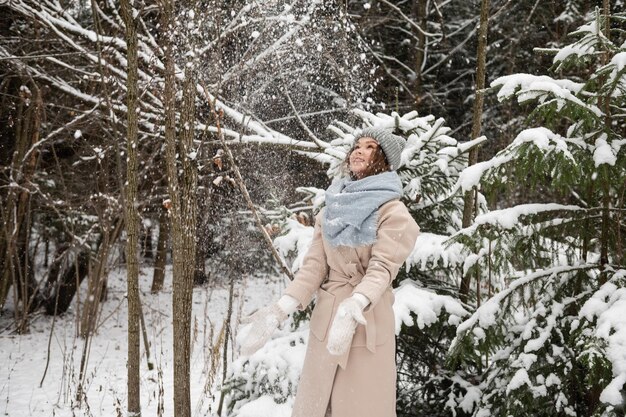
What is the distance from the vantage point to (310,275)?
270 centimetres

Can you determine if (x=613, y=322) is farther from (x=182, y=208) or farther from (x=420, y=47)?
(x=420, y=47)

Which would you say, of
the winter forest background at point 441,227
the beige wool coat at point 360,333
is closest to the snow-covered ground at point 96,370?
the winter forest background at point 441,227

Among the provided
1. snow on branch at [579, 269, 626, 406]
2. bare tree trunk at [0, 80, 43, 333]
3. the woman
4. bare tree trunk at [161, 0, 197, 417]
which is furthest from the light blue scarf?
bare tree trunk at [0, 80, 43, 333]

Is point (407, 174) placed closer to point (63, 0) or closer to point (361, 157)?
point (361, 157)

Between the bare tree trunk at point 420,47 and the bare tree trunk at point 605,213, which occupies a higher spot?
the bare tree trunk at point 420,47

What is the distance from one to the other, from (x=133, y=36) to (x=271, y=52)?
256 cm

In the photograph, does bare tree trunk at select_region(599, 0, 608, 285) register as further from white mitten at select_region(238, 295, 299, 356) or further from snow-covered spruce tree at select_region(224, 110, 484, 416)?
white mitten at select_region(238, 295, 299, 356)

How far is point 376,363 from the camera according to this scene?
2484 mm

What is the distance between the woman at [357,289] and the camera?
2.47m

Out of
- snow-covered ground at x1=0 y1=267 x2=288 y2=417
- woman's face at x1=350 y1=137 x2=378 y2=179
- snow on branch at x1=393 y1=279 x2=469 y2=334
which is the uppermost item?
woman's face at x1=350 y1=137 x2=378 y2=179

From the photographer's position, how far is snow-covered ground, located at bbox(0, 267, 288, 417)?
5.31 meters

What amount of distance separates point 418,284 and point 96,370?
4.31 metres

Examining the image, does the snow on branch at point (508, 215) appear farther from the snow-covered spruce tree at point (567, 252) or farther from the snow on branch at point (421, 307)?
the snow on branch at point (421, 307)

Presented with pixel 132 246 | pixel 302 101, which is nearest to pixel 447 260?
pixel 132 246
